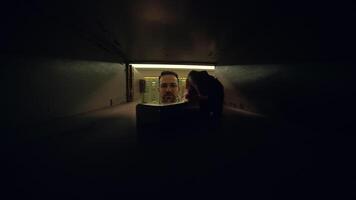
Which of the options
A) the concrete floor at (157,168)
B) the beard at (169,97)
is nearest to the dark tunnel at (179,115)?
the concrete floor at (157,168)

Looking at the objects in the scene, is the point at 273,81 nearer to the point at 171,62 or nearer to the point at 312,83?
the point at 312,83

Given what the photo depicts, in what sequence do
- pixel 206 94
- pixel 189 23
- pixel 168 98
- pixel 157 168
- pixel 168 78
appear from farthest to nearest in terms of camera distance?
pixel 168 78
pixel 168 98
pixel 206 94
pixel 189 23
pixel 157 168

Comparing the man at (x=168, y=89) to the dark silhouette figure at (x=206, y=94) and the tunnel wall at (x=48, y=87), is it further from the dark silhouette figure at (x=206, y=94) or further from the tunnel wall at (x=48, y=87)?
the tunnel wall at (x=48, y=87)

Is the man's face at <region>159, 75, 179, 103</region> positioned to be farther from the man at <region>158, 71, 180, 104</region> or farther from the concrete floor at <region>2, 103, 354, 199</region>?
the concrete floor at <region>2, 103, 354, 199</region>

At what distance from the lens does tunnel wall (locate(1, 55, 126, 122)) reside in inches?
47.7

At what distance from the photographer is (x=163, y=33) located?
168 cm

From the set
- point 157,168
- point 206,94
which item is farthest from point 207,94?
point 157,168

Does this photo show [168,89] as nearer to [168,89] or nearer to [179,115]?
[168,89]

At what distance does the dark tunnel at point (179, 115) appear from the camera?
630mm

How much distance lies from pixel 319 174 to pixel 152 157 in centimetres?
77

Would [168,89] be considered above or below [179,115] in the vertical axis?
above

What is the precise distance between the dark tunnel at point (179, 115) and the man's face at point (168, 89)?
777 mm

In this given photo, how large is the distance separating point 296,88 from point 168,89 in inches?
63.0

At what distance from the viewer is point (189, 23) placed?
53.6 inches
